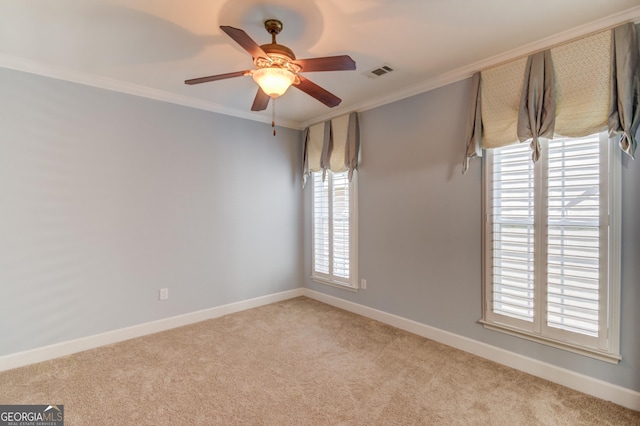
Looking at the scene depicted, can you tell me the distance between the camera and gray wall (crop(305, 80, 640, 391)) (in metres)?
2.82

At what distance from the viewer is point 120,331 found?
312 cm

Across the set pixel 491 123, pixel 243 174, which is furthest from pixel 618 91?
pixel 243 174

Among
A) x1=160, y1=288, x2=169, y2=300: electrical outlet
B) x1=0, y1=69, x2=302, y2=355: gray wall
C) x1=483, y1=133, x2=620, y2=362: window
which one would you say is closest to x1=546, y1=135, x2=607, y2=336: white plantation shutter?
x1=483, y1=133, x2=620, y2=362: window

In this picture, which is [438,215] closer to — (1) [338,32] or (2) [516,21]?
(2) [516,21]

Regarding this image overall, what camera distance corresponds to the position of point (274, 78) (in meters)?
2.02

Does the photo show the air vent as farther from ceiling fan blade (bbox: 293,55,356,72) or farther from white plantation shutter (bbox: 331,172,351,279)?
white plantation shutter (bbox: 331,172,351,279)

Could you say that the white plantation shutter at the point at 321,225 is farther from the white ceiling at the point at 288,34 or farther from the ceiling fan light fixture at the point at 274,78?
the ceiling fan light fixture at the point at 274,78

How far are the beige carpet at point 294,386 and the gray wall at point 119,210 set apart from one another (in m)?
0.51

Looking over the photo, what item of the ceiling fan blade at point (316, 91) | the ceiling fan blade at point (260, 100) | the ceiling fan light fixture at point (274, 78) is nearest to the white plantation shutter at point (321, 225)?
the ceiling fan blade at point (260, 100)

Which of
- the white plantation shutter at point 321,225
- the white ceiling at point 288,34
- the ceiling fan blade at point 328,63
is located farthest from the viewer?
the white plantation shutter at point 321,225

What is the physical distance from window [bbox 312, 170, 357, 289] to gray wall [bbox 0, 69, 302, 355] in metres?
0.66

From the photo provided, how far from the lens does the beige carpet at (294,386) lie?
2006 millimetres

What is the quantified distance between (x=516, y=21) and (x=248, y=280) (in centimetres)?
381

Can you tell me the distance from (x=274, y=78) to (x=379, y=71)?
1.30 m
